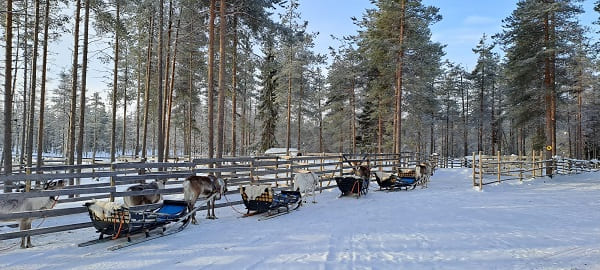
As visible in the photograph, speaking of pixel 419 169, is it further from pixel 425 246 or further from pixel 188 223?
pixel 188 223

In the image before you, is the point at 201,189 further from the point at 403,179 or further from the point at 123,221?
the point at 403,179

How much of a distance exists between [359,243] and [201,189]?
3.62 m

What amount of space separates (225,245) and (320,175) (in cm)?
780

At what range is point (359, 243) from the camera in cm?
571

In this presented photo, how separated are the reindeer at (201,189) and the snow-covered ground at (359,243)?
451 millimetres

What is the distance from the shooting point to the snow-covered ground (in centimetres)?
471

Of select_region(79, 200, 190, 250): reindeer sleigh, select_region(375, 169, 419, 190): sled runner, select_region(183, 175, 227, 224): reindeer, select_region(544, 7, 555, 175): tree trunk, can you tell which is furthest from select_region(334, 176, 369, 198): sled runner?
select_region(544, 7, 555, 175): tree trunk

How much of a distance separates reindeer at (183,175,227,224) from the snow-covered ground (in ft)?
1.48

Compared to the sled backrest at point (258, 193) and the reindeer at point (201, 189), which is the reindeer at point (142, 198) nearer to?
the reindeer at point (201, 189)

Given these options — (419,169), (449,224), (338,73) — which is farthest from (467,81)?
(449,224)

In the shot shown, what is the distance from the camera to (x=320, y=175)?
13086 millimetres

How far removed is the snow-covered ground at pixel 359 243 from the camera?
471 centimetres

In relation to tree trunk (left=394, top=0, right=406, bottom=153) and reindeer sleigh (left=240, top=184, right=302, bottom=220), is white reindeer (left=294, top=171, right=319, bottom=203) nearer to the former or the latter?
reindeer sleigh (left=240, top=184, right=302, bottom=220)

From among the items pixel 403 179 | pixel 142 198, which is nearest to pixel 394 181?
pixel 403 179
